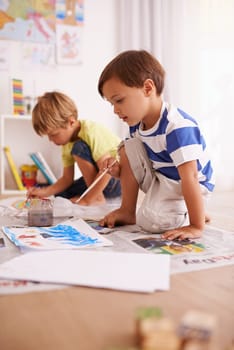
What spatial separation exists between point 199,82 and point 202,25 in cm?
31

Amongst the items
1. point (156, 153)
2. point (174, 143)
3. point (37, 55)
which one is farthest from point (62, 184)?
point (37, 55)

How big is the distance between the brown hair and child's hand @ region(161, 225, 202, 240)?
36 centimetres

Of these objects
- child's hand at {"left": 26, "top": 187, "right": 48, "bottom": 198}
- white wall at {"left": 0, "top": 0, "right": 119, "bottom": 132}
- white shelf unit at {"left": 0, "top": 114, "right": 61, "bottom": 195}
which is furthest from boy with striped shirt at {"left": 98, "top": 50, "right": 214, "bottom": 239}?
white wall at {"left": 0, "top": 0, "right": 119, "bottom": 132}

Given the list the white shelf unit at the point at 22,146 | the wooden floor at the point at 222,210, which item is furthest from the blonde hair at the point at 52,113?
the white shelf unit at the point at 22,146

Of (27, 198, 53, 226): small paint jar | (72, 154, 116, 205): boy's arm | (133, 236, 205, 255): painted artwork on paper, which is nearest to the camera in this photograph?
(133, 236, 205, 255): painted artwork on paper

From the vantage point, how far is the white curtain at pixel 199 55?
2.30 metres

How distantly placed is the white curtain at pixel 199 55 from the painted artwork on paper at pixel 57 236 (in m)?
1.42

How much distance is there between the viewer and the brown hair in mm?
1045

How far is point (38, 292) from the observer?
2.11 feet

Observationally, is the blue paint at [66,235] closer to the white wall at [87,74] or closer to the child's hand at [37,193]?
the child's hand at [37,193]

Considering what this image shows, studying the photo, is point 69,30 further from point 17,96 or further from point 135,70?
point 135,70

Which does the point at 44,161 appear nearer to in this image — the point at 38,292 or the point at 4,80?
the point at 4,80

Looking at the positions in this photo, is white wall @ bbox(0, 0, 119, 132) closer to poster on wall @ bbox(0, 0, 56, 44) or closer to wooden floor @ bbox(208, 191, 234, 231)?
poster on wall @ bbox(0, 0, 56, 44)

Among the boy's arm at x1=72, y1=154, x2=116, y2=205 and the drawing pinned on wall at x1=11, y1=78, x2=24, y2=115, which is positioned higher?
the drawing pinned on wall at x1=11, y1=78, x2=24, y2=115
